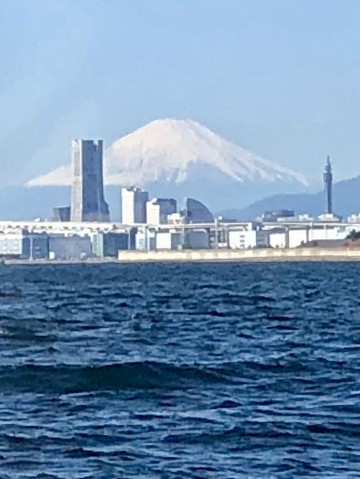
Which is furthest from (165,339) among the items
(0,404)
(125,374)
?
(0,404)

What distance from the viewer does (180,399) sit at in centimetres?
1620

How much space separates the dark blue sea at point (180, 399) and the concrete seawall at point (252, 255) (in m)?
116

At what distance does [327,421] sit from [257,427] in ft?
2.58

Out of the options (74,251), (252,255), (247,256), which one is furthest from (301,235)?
(247,256)

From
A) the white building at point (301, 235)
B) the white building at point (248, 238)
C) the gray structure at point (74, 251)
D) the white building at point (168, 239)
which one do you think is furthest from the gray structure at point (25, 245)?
the white building at point (301, 235)

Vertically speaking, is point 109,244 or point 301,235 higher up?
point 301,235

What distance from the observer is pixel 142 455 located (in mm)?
12266

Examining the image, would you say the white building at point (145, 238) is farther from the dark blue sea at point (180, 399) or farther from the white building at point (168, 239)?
the dark blue sea at point (180, 399)

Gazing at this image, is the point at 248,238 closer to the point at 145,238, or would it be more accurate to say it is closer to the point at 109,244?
the point at 145,238

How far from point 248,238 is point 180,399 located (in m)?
175

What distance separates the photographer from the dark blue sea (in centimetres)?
1202

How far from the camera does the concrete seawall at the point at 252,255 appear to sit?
146500mm

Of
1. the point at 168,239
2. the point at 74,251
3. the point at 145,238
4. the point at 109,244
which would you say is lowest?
the point at 74,251

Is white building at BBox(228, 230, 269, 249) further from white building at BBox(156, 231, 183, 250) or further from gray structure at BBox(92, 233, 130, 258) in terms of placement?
gray structure at BBox(92, 233, 130, 258)
